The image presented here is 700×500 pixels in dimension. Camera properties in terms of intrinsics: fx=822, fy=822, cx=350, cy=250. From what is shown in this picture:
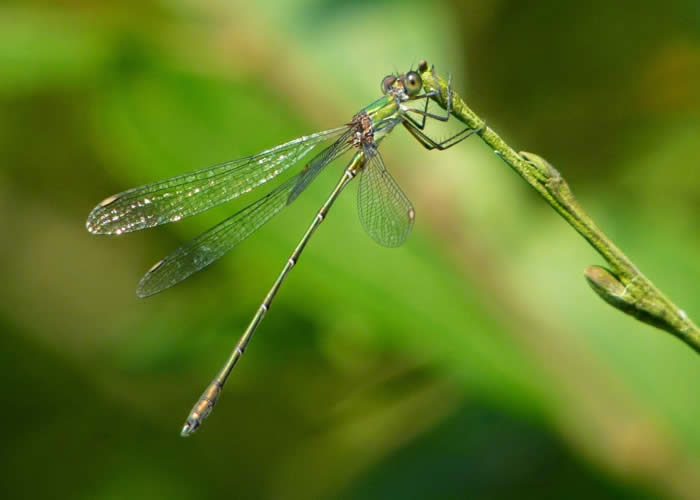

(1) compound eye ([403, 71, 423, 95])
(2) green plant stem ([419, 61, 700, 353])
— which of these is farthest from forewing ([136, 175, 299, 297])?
(2) green plant stem ([419, 61, 700, 353])

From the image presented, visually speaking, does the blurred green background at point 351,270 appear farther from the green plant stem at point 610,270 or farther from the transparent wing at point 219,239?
the green plant stem at point 610,270

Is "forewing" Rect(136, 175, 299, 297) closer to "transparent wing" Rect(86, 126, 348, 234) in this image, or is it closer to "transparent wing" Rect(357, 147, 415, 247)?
"transparent wing" Rect(86, 126, 348, 234)

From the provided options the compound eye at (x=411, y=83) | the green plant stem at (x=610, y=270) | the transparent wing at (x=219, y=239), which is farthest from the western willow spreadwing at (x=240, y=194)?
the green plant stem at (x=610, y=270)

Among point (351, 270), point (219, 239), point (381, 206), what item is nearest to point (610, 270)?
point (381, 206)

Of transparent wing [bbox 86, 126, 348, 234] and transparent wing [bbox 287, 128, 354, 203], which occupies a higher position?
transparent wing [bbox 86, 126, 348, 234]

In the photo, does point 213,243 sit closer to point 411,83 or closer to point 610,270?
point 411,83
